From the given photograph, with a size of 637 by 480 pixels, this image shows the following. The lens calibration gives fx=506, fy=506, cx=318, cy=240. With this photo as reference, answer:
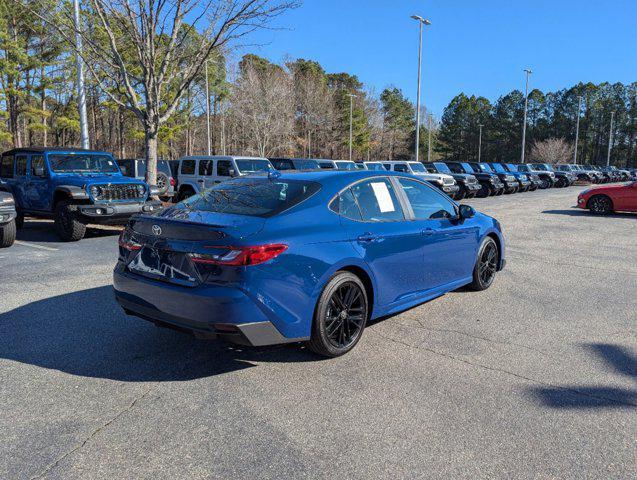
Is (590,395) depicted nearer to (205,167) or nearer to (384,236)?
(384,236)

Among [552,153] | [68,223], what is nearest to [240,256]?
[68,223]

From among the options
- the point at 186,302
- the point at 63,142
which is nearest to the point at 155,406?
the point at 186,302

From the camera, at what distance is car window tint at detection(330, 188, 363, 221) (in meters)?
4.14

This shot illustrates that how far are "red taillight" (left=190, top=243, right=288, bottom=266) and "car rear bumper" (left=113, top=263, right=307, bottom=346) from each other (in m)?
0.17

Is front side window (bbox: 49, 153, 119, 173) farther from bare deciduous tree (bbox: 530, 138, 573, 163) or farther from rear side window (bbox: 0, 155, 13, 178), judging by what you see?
bare deciduous tree (bbox: 530, 138, 573, 163)

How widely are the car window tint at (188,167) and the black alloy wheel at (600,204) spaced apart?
1313cm

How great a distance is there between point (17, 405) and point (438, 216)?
158 inches

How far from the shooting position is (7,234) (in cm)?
914

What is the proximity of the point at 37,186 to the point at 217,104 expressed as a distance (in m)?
40.7

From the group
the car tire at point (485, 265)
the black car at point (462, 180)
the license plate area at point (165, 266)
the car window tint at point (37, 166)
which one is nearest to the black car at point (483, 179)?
the black car at point (462, 180)

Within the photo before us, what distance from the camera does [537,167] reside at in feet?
130

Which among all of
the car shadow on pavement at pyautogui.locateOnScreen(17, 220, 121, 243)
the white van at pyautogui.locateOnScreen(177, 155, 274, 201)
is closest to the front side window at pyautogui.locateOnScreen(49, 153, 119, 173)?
the car shadow on pavement at pyautogui.locateOnScreen(17, 220, 121, 243)

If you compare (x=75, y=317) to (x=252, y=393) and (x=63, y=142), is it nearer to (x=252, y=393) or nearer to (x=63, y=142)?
(x=252, y=393)

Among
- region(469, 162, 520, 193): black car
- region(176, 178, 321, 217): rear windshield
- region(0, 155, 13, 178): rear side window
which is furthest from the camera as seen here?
region(469, 162, 520, 193): black car
